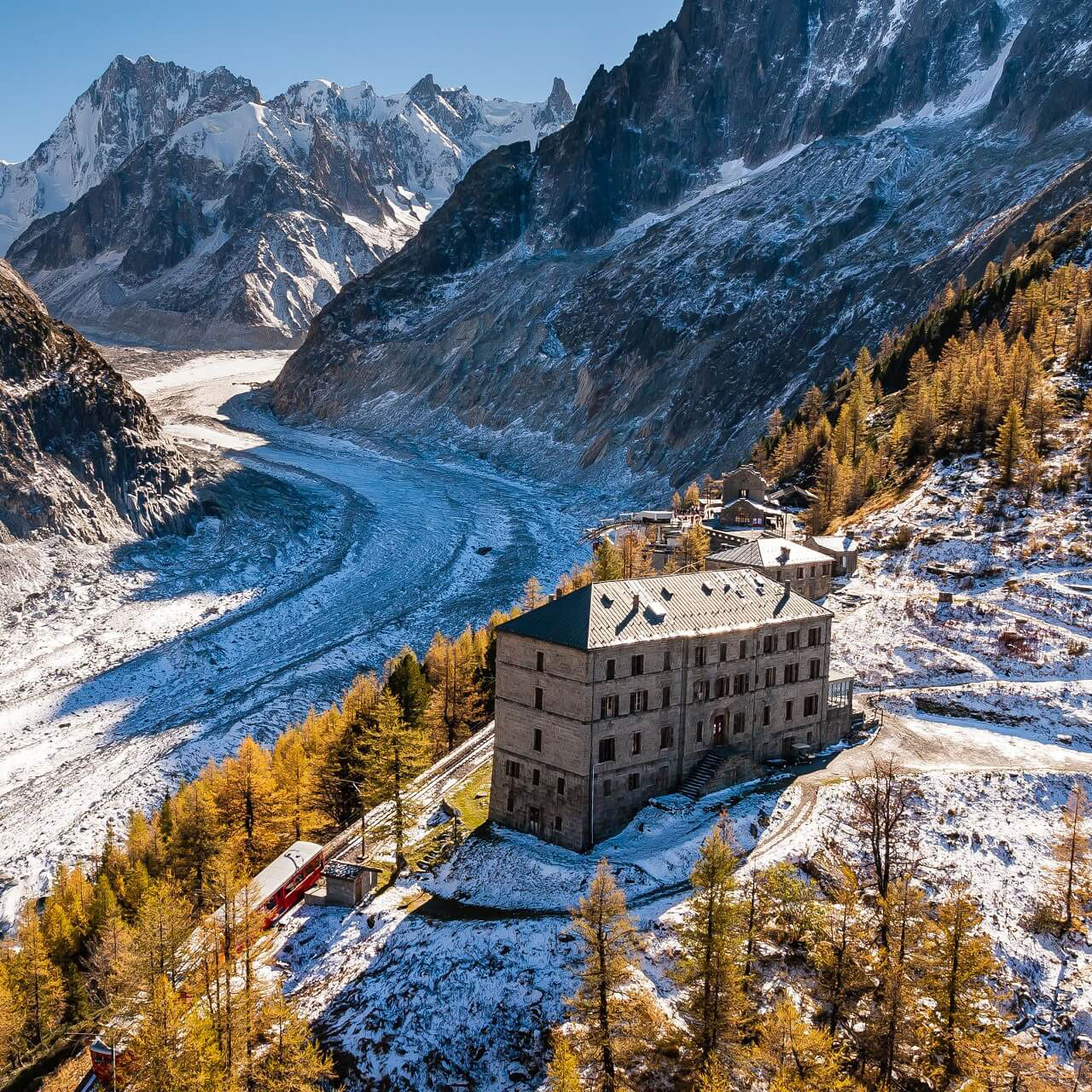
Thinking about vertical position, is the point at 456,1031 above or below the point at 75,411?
below

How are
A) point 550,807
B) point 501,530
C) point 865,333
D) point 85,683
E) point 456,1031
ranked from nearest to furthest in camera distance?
1. point 456,1031
2. point 550,807
3. point 85,683
4. point 501,530
5. point 865,333

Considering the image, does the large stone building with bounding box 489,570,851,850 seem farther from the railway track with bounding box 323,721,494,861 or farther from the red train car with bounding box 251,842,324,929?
the red train car with bounding box 251,842,324,929

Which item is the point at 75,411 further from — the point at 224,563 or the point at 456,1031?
the point at 456,1031

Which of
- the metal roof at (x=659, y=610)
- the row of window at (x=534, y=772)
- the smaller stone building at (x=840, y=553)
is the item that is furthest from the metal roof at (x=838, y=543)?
the row of window at (x=534, y=772)

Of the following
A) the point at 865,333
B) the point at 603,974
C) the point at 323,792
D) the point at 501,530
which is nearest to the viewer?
the point at 603,974

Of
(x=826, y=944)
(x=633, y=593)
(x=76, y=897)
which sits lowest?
(x=76, y=897)

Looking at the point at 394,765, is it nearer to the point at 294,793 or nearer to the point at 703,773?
the point at 294,793

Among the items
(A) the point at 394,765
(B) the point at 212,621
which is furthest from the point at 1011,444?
(B) the point at 212,621

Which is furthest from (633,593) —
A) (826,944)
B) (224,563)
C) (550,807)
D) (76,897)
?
(224,563)
